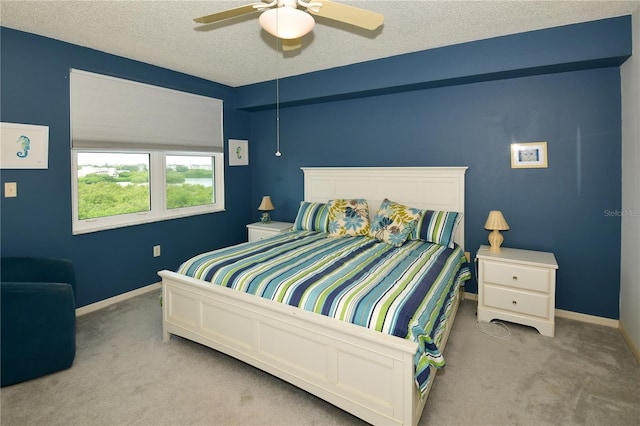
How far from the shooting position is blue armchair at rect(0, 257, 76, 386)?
212 cm

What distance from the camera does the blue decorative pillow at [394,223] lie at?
3.25 meters

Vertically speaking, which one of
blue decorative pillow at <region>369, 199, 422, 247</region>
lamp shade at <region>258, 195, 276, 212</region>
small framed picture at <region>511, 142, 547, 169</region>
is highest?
small framed picture at <region>511, 142, 547, 169</region>

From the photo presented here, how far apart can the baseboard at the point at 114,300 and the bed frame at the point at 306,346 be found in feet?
3.64

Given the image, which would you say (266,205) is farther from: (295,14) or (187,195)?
(295,14)

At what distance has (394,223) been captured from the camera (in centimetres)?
336

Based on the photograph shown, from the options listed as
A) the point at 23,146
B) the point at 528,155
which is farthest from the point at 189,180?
the point at 528,155

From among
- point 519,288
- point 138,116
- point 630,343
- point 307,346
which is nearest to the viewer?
point 307,346

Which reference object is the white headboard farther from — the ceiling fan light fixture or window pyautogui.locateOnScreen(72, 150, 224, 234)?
the ceiling fan light fixture

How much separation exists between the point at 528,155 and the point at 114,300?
13.7ft

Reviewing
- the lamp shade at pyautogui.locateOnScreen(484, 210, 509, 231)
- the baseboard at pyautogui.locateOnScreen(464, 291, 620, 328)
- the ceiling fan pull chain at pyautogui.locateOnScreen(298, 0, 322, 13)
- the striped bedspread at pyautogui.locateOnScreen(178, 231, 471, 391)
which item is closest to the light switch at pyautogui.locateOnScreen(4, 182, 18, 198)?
the striped bedspread at pyautogui.locateOnScreen(178, 231, 471, 391)

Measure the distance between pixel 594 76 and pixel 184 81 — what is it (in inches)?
157

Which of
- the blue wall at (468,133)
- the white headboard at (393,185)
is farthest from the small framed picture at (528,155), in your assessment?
the white headboard at (393,185)

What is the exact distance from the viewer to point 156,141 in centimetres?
378

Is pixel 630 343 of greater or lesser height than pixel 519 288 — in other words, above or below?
below
